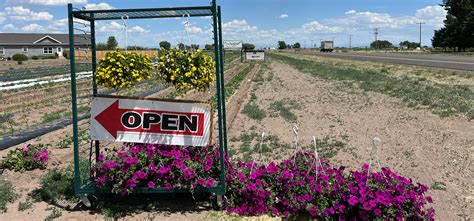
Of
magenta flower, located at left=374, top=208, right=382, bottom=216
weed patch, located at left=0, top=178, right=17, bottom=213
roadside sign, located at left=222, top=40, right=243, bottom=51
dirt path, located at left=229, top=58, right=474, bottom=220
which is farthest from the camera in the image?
roadside sign, located at left=222, top=40, right=243, bottom=51

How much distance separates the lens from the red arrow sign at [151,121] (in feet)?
14.8

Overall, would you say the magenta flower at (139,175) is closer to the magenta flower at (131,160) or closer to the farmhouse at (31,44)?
the magenta flower at (131,160)

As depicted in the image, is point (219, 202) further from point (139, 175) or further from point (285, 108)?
point (285, 108)

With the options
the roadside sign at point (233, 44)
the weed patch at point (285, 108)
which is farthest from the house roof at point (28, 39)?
the weed patch at point (285, 108)

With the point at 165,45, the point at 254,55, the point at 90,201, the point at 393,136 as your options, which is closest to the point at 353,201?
the point at 165,45

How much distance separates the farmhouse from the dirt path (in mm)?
75393

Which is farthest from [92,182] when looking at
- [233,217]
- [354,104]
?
[354,104]

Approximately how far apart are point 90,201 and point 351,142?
16.5 feet

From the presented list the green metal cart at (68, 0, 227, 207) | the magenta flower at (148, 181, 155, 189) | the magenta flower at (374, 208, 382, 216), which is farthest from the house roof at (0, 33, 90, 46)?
the magenta flower at (374, 208, 382, 216)

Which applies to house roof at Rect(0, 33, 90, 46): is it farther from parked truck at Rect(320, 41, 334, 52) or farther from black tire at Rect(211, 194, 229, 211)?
black tire at Rect(211, 194, 229, 211)

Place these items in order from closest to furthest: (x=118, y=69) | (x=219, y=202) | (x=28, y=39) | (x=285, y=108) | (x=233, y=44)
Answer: (x=118, y=69)
(x=219, y=202)
(x=285, y=108)
(x=233, y=44)
(x=28, y=39)

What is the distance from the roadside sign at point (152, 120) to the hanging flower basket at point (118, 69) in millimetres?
210

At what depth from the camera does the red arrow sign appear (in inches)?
178

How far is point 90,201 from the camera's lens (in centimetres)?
477
